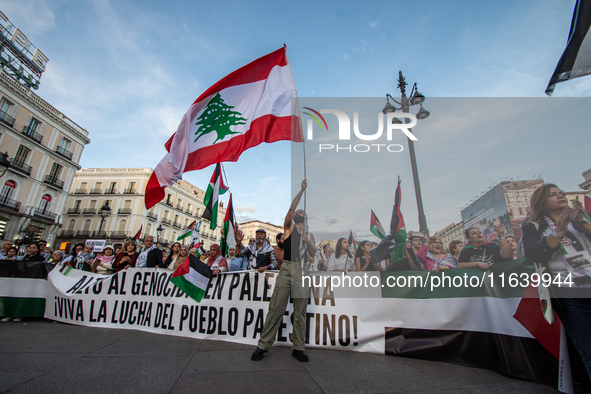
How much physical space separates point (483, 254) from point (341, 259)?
1.96m

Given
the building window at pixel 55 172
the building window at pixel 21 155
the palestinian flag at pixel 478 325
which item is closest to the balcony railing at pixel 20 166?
the building window at pixel 21 155

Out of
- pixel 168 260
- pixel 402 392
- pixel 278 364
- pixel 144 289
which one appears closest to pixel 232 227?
pixel 168 260

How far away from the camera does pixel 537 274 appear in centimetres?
281

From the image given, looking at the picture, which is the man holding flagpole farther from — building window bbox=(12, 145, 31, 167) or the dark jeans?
building window bbox=(12, 145, 31, 167)

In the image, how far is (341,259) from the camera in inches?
181

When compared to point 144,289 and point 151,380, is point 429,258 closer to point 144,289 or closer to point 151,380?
point 151,380

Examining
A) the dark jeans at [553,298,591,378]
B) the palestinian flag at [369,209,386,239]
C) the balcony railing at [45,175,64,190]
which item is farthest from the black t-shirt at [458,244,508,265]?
the balcony railing at [45,175,64,190]

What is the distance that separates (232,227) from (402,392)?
6.89 meters

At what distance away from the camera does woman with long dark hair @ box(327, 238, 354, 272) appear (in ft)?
13.9

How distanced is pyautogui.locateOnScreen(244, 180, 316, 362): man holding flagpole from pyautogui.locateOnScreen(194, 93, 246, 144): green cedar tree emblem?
2075 mm

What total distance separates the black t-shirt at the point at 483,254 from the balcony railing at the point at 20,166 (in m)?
34.6

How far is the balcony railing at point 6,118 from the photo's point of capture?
24272 millimetres

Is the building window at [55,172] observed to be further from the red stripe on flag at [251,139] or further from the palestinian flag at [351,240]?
the palestinian flag at [351,240]

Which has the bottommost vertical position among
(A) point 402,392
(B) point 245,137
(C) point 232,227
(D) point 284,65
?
(A) point 402,392
